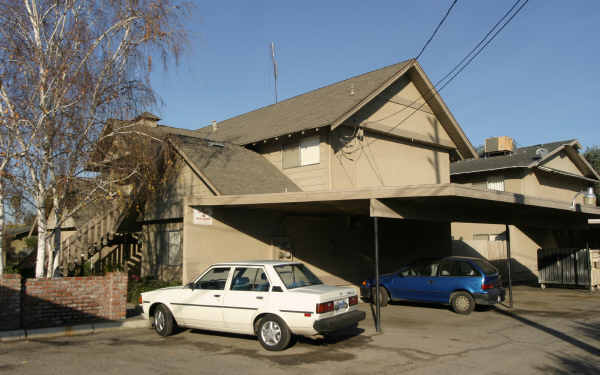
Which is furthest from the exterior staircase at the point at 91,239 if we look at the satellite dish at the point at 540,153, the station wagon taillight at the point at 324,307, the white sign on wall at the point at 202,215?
the satellite dish at the point at 540,153

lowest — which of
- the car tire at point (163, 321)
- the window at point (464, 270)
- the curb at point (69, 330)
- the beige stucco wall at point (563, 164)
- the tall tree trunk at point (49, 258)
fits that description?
the curb at point (69, 330)

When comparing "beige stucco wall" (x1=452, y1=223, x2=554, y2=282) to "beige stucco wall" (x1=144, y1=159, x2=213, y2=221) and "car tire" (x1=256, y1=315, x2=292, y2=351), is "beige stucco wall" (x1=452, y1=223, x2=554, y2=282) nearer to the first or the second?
"beige stucco wall" (x1=144, y1=159, x2=213, y2=221)

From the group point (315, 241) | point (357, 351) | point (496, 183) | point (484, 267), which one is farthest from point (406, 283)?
point (496, 183)

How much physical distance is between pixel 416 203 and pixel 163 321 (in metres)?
6.77

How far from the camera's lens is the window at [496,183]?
28.5 metres

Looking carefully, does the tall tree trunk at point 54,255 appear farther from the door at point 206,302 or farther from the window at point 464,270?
the window at point 464,270

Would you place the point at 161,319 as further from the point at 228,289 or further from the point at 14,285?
the point at 14,285

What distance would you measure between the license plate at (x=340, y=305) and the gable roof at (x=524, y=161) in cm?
2053

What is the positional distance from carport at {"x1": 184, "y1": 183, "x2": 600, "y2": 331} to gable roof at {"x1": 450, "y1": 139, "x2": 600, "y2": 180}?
11004 millimetres

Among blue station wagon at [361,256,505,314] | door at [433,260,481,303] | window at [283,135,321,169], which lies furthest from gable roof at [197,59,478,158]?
door at [433,260,481,303]

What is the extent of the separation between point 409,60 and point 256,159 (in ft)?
23.9

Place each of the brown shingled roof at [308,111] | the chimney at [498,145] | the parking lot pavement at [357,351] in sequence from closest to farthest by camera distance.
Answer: the parking lot pavement at [357,351] → the brown shingled roof at [308,111] → the chimney at [498,145]

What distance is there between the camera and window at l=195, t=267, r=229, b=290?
10.2 m

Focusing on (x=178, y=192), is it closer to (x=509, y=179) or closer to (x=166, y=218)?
(x=166, y=218)
